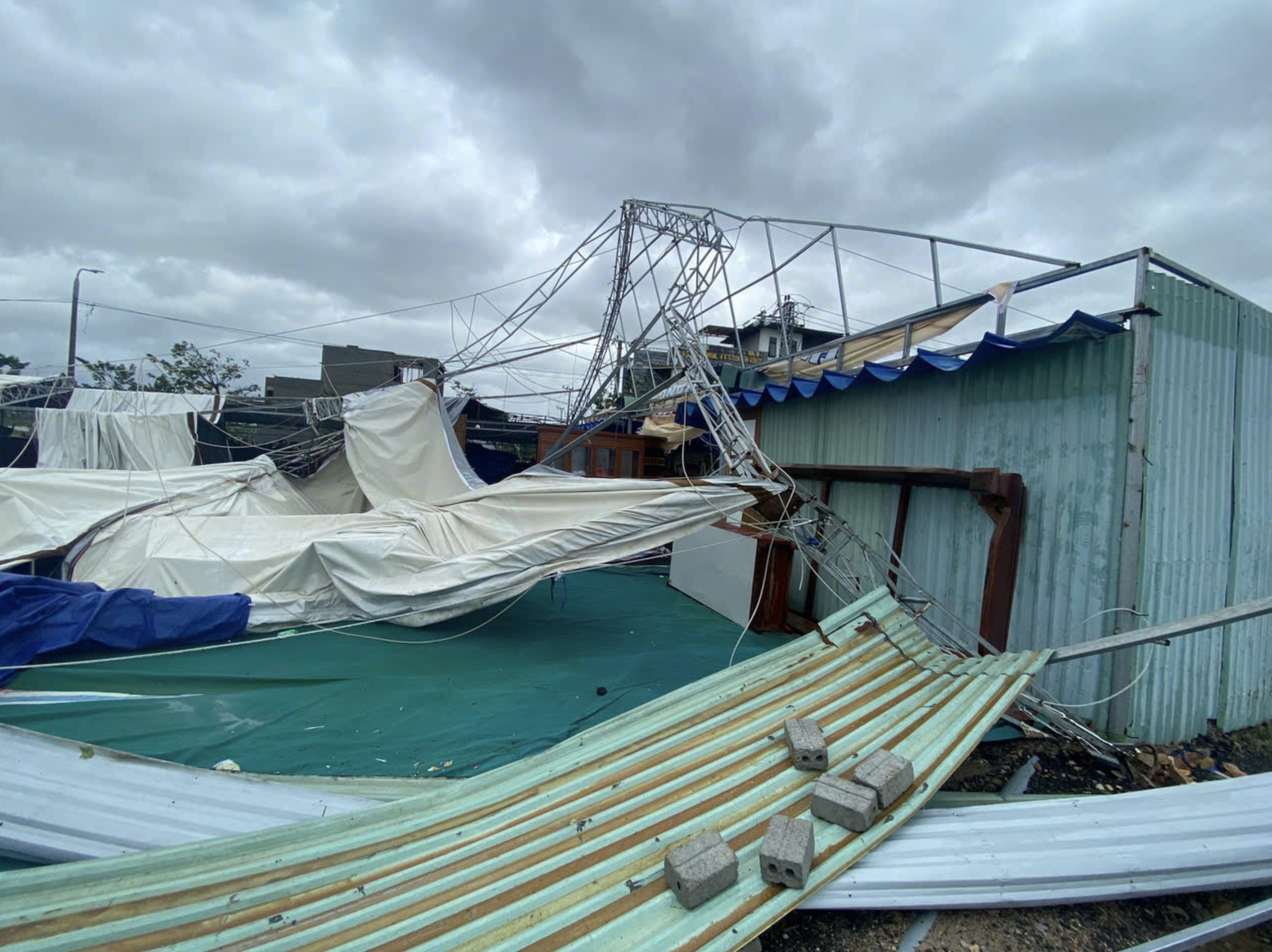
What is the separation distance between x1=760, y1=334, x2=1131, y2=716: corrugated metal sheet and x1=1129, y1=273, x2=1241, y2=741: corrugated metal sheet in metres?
0.22

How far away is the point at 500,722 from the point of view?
4.15 meters

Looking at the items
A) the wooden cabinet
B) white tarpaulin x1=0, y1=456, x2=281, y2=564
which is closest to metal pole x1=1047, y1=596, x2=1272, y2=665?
white tarpaulin x1=0, y1=456, x2=281, y2=564

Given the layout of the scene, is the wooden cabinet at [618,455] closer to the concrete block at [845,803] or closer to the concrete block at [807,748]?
the concrete block at [807,748]

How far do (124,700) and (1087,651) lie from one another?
6.34m

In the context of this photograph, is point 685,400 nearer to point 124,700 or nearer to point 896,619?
point 896,619

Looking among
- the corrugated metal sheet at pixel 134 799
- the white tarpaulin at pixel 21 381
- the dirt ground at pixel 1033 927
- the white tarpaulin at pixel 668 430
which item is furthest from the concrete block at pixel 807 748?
the white tarpaulin at pixel 21 381

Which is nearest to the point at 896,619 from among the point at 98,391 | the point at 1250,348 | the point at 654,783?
the point at 654,783

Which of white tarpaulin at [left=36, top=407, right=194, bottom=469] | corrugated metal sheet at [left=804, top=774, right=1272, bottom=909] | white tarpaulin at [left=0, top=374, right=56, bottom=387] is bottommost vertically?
corrugated metal sheet at [left=804, top=774, right=1272, bottom=909]

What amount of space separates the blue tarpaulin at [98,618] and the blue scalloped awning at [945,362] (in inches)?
242

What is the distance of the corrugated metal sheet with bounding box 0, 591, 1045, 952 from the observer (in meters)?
1.82

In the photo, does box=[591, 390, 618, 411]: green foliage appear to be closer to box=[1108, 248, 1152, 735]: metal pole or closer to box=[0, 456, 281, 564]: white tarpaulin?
box=[0, 456, 281, 564]: white tarpaulin

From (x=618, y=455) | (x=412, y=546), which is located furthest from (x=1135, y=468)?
(x=618, y=455)

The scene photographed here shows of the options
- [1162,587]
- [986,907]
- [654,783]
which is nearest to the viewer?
[986,907]

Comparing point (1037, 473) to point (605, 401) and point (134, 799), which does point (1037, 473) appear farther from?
point (605, 401)
